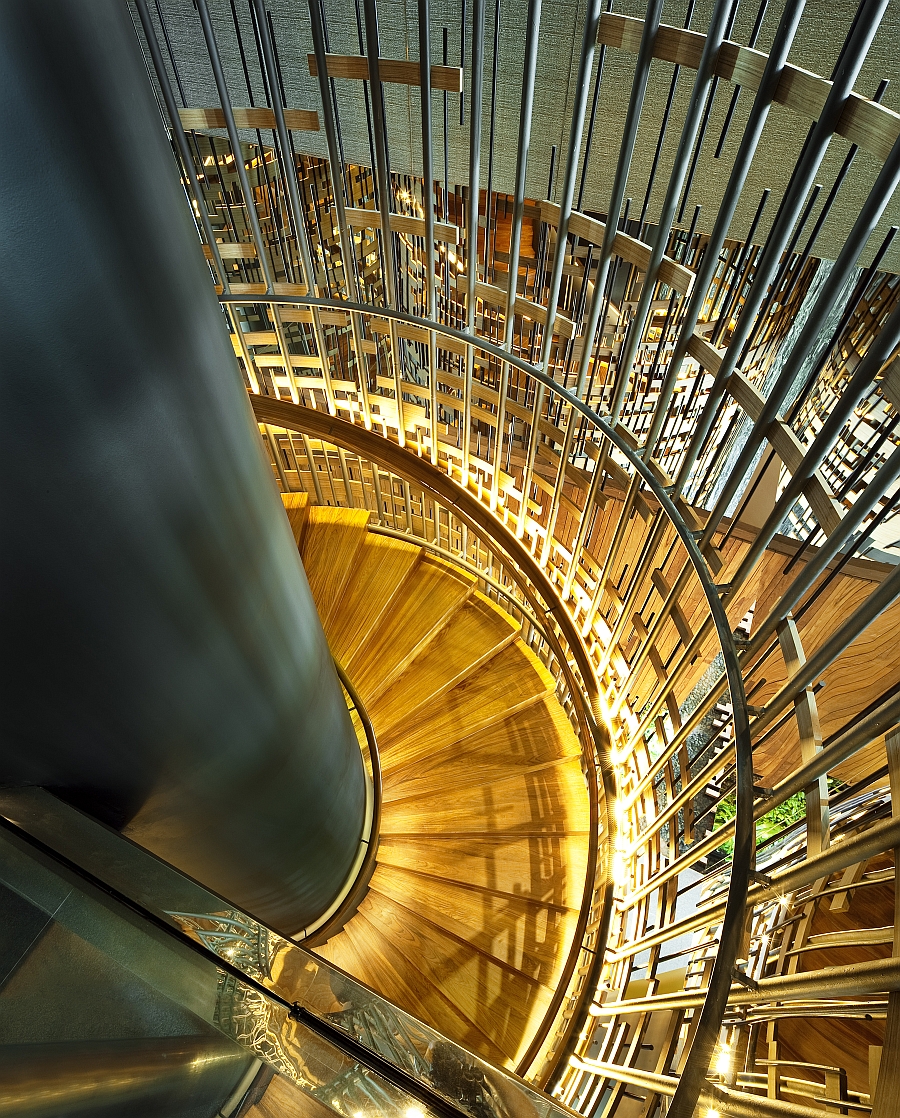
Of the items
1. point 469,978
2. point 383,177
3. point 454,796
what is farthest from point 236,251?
point 469,978

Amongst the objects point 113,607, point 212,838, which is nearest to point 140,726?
point 113,607

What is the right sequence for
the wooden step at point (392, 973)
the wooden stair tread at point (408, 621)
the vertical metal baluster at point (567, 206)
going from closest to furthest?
the vertical metal baluster at point (567, 206)
the wooden step at point (392, 973)
the wooden stair tread at point (408, 621)

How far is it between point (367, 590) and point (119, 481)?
3097 millimetres

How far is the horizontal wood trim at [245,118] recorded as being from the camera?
214 cm

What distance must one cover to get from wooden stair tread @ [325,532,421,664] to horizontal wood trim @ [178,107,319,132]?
221 centimetres

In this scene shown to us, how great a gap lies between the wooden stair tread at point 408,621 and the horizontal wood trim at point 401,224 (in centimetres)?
192

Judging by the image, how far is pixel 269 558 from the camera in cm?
112

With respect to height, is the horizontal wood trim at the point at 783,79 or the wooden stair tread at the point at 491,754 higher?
the horizontal wood trim at the point at 783,79

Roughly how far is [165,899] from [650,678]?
3743mm

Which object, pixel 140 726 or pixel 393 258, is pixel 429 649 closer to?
pixel 393 258

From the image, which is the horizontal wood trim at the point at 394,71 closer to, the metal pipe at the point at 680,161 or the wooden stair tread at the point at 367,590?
the metal pipe at the point at 680,161

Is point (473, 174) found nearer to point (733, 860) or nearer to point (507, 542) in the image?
point (507, 542)

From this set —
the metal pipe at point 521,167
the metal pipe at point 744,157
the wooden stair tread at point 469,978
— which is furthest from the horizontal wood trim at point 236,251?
the wooden stair tread at point 469,978

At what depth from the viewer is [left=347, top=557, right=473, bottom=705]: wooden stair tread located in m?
3.57
